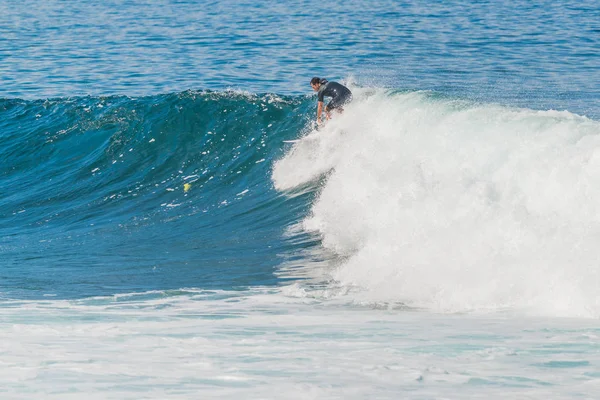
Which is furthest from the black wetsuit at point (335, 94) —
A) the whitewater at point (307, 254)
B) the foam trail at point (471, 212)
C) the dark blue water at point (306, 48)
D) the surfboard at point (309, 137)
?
the dark blue water at point (306, 48)

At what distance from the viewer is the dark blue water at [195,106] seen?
12438mm

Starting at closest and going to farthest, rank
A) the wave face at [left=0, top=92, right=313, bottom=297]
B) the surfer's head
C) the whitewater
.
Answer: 1. the whitewater
2. the wave face at [left=0, top=92, right=313, bottom=297]
3. the surfer's head

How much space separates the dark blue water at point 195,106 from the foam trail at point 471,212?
1.07 metres

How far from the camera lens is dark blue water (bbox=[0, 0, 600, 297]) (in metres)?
12.4

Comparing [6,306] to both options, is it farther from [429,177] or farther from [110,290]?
[429,177]

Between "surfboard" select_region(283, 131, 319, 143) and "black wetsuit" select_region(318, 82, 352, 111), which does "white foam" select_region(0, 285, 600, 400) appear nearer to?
"black wetsuit" select_region(318, 82, 352, 111)

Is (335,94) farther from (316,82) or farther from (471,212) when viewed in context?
(471,212)

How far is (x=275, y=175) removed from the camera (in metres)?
16.1

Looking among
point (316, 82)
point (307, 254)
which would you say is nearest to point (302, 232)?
point (307, 254)

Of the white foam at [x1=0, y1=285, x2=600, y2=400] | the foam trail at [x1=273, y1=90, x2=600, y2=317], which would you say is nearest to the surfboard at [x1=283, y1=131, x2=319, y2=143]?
the foam trail at [x1=273, y1=90, x2=600, y2=317]

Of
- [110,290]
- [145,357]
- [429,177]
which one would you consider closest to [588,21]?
[429,177]

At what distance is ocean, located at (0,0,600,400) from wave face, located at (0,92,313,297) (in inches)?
2.3

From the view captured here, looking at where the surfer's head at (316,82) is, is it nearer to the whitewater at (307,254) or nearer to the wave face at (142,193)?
the whitewater at (307,254)

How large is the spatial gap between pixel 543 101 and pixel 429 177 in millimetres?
9554
